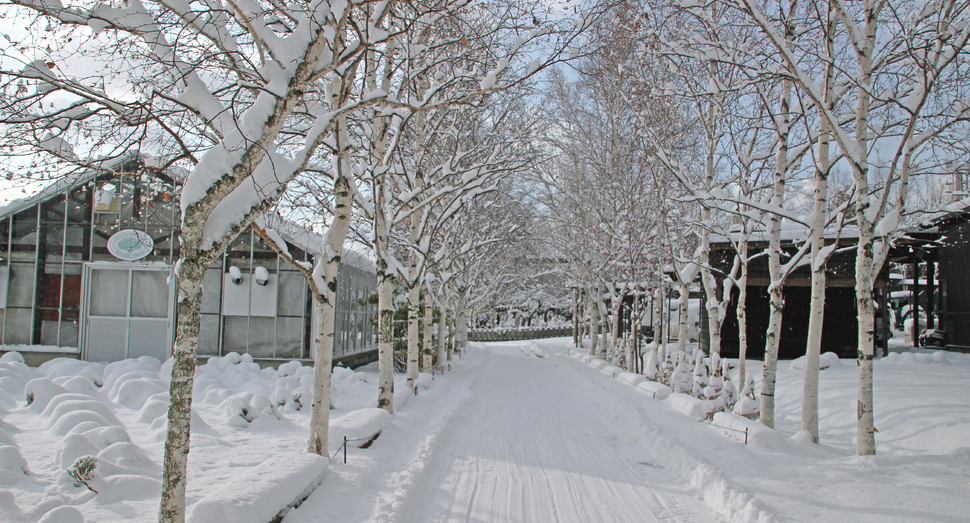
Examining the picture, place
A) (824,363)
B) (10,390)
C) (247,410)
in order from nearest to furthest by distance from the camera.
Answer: (247,410) < (10,390) < (824,363)

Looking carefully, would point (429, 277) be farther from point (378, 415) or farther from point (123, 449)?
point (123, 449)

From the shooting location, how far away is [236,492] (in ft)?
15.3

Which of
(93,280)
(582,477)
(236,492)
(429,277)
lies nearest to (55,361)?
(93,280)

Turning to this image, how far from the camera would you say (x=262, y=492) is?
15.5 ft

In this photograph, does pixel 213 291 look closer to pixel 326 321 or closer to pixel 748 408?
pixel 326 321

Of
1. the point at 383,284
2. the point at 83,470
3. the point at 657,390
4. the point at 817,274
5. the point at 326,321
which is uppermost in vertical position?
the point at 817,274

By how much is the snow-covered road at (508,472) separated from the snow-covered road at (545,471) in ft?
0.04

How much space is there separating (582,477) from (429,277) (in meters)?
8.92

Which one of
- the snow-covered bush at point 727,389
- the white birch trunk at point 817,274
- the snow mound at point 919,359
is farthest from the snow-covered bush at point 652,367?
the white birch trunk at point 817,274

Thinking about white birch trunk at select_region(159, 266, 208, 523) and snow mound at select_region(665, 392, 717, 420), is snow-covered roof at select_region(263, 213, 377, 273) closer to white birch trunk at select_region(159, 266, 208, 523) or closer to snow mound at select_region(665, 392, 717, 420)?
snow mound at select_region(665, 392, 717, 420)

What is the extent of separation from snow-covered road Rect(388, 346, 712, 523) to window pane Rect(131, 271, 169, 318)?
9870 mm

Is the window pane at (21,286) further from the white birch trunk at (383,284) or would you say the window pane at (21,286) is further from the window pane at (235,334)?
the white birch trunk at (383,284)

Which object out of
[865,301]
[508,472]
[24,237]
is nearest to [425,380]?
[508,472]

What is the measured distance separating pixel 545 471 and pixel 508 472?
0.48 meters
